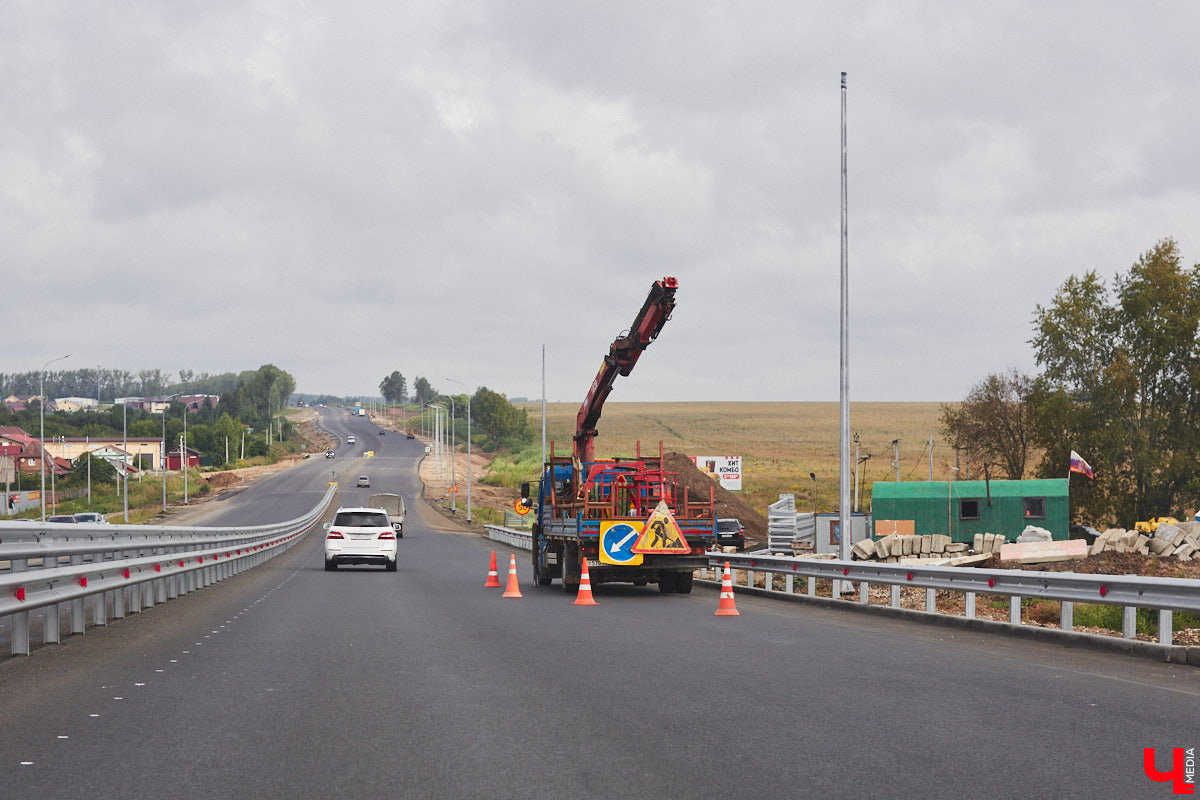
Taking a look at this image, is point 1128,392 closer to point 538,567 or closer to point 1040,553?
point 1040,553

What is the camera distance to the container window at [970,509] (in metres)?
44.6

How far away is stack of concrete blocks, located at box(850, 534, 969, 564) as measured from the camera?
3431cm

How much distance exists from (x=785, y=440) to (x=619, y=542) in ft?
432

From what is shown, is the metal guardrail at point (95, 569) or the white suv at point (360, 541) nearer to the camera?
the metal guardrail at point (95, 569)

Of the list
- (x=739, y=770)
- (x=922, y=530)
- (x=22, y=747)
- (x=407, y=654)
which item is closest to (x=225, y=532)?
(x=407, y=654)

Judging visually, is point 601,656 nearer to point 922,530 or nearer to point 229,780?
point 229,780

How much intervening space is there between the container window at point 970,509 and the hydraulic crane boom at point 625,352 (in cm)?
2157

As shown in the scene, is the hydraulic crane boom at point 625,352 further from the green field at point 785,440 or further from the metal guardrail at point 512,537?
the green field at point 785,440

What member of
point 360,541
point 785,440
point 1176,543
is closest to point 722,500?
point 1176,543

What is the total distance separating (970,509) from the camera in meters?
44.8

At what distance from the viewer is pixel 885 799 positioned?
5.99m

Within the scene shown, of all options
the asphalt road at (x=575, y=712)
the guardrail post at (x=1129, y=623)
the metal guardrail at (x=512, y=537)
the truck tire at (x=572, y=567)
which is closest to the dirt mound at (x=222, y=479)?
the metal guardrail at (x=512, y=537)

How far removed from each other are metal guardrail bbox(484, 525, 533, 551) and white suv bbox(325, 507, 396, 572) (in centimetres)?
1661

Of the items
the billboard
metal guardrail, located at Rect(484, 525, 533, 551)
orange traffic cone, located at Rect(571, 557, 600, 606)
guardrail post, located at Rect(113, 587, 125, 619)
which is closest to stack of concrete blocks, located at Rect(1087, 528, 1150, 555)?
orange traffic cone, located at Rect(571, 557, 600, 606)
